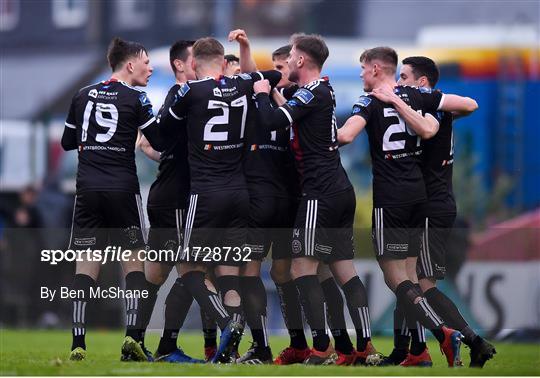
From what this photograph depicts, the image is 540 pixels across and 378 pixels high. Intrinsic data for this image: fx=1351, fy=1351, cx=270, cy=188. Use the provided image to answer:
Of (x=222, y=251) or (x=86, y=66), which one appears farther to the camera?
(x=86, y=66)

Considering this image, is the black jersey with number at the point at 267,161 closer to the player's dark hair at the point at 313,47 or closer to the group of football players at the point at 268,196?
the group of football players at the point at 268,196

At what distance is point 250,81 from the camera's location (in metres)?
9.72

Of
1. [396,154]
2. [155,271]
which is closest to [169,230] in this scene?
[155,271]

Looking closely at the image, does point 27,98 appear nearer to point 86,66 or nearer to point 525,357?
point 86,66

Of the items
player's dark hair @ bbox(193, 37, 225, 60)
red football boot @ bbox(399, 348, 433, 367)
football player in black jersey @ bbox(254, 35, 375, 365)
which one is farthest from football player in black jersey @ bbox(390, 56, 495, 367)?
player's dark hair @ bbox(193, 37, 225, 60)

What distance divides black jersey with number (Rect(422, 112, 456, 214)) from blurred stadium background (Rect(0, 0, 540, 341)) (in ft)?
16.4

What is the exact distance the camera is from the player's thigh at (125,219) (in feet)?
31.9

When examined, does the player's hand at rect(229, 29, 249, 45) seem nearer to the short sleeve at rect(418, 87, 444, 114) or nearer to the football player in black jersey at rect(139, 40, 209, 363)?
the football player in black jersey at rect(139, 40, 209, 363)

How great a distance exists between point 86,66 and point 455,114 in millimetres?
14096

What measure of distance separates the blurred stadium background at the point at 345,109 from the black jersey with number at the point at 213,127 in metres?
5.67

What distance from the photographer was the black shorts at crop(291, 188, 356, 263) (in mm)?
9555

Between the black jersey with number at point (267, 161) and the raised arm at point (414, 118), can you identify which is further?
the black jersey with number at point (267, 161)

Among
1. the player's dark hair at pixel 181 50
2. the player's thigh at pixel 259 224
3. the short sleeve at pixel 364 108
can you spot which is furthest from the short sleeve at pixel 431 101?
the player's dark hair at pixel 181 50

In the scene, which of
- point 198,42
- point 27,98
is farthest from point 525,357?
point 27,98
